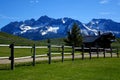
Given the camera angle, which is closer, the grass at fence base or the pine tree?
the grass at fence base

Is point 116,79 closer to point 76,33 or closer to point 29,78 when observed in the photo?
point 29,78

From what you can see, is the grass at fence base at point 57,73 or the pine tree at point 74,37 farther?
the pine tree at point 74,37

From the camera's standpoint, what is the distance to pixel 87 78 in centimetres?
1609

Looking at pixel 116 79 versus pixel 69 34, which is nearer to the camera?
pixel 116 79

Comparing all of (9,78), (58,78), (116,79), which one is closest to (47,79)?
(58,78)

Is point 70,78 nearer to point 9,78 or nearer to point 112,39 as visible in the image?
point 9,78

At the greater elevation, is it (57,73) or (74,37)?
(74,37)

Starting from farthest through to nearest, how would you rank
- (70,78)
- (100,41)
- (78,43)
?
(100,41) < (78,43) < (70,78)

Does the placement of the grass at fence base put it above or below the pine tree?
below

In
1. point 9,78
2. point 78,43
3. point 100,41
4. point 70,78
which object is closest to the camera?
point 9,78

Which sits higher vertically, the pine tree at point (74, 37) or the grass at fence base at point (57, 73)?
the pine tree at point (74, 37)

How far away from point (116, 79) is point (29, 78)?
4634 millimetres

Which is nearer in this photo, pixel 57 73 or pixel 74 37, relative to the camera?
pixel 57 73

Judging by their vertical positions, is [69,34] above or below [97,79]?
above
